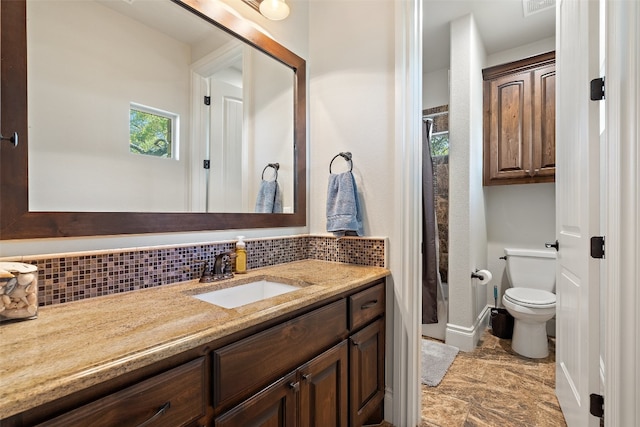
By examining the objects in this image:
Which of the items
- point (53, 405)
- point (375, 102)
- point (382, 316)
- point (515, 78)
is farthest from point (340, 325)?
point (515, 78)

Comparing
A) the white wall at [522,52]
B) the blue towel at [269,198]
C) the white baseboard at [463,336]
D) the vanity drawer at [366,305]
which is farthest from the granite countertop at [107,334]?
the white wall at [522,52]

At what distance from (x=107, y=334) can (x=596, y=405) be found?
1.77 metres

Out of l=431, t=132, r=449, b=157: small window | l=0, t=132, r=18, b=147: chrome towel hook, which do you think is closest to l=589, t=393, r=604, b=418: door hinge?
l=431, t=132, r=449, b=157: small window

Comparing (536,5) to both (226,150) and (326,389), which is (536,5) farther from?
(326,389)

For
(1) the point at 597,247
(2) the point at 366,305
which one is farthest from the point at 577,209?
(2) the point at 366,305

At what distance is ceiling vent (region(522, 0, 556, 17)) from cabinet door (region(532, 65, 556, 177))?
1.53 ft

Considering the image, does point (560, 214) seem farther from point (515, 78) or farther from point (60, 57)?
point (60, 57)

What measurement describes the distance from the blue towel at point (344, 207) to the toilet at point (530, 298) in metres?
1.54

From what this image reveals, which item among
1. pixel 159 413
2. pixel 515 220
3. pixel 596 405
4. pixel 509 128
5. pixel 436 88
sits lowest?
pixel 596 405

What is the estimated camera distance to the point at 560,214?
1.63 meters

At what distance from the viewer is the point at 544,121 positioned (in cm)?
247

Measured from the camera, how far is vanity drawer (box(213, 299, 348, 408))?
2.50ft

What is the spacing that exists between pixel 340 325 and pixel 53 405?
88 cm

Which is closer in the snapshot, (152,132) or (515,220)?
(152,132)
